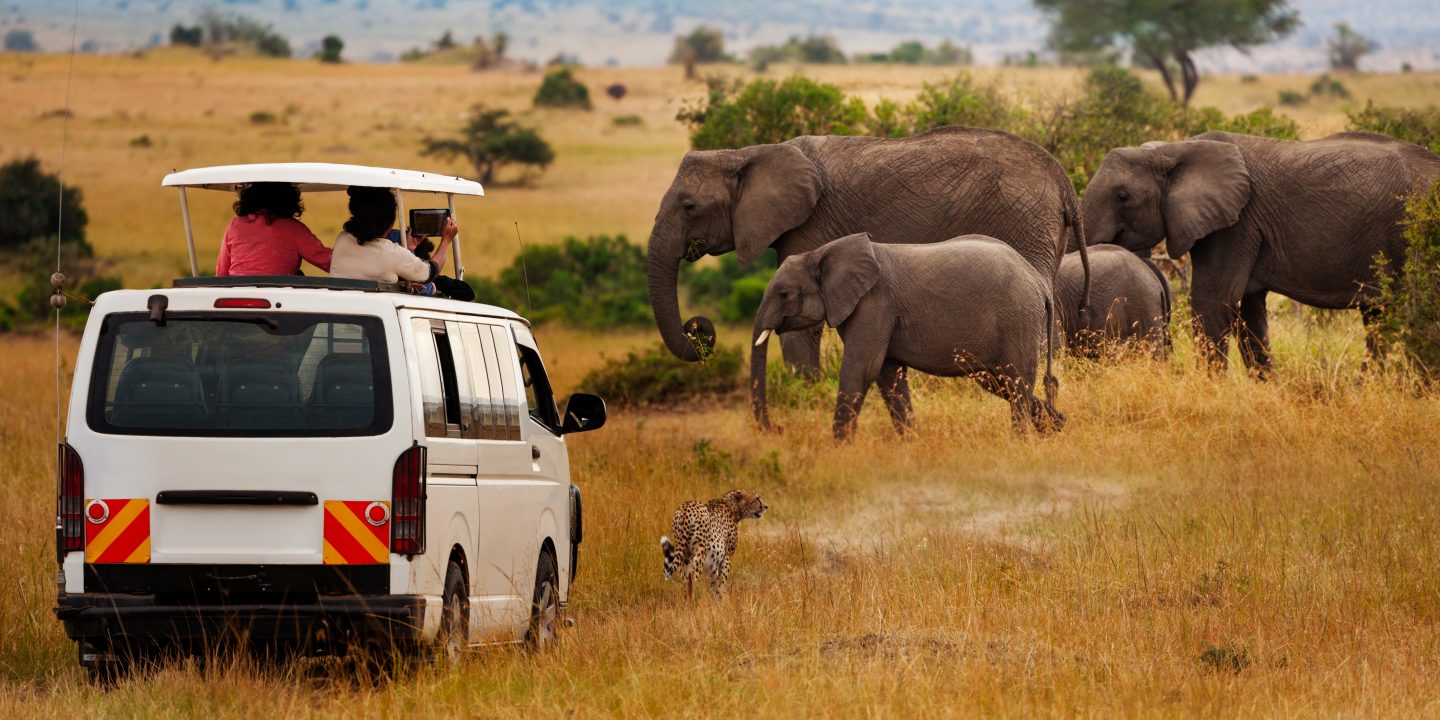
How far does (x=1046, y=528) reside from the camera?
12453 mm

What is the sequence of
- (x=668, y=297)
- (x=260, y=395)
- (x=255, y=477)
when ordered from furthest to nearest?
(x=668, y=297) → (x=260, y=395) → (x=255, y=477)

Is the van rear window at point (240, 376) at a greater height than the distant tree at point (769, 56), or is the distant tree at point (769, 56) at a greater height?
the van rear window at point (240, 376)

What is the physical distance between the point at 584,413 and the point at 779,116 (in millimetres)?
16147

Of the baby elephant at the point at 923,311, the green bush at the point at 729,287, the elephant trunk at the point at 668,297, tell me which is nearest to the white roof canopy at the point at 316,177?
the baby elephant at the point at 923,311

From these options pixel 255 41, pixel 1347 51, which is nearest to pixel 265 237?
pixel 1347 51

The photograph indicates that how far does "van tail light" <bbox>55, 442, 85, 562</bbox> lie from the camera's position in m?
7.35

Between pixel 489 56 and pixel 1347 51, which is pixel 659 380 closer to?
pixel 1347 51

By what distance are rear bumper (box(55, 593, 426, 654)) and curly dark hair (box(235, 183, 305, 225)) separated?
247 cm

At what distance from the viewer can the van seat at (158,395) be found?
734 centimetres

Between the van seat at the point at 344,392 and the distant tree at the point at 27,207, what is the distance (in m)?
39.1

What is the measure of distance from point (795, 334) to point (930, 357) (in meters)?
2.95

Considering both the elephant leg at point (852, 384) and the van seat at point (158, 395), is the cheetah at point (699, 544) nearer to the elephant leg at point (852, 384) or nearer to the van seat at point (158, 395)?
the van seat at point (158, 395)

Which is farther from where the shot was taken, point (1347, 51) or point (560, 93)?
point (1347, 51)

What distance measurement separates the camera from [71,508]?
24.2ft
